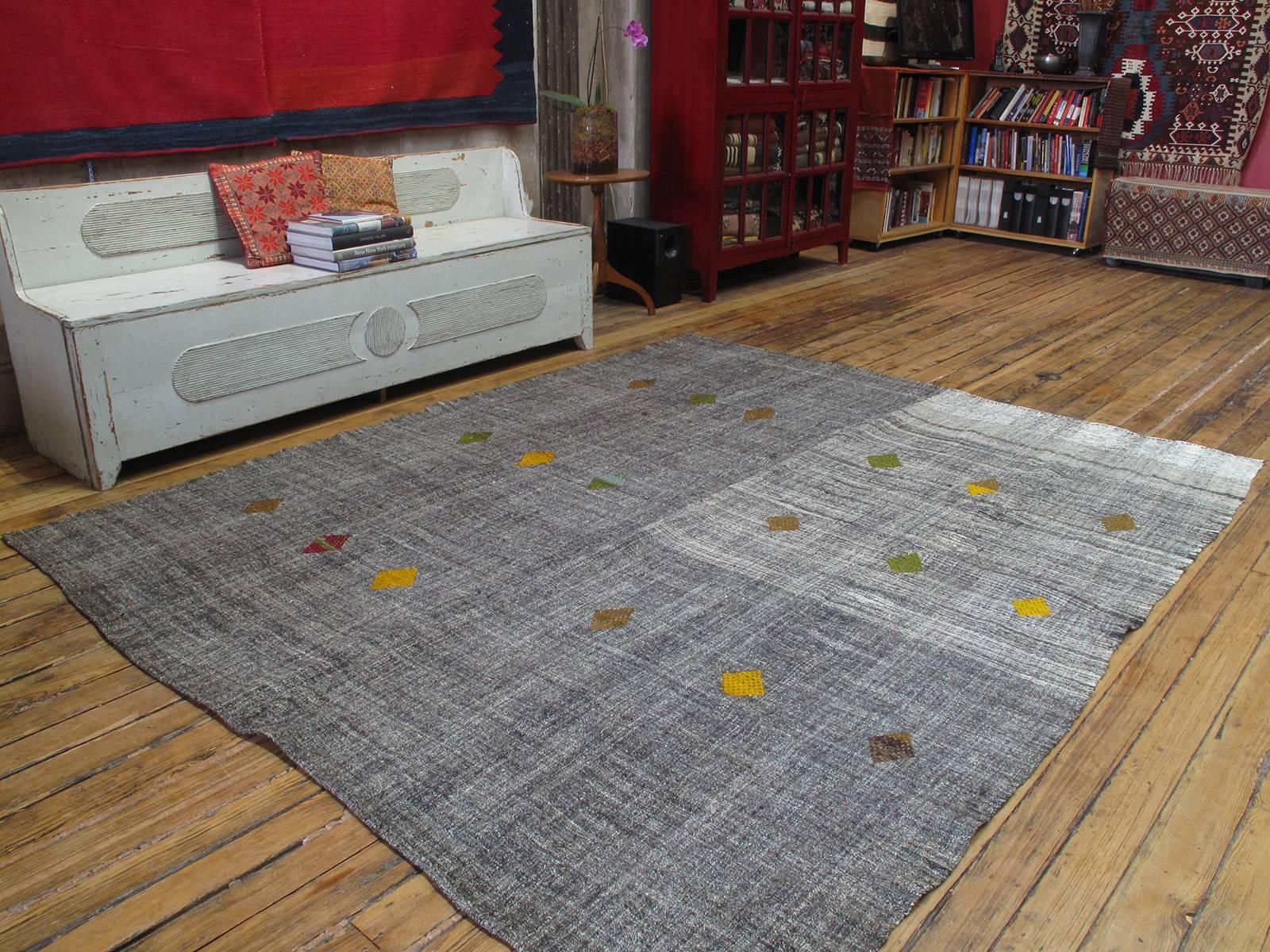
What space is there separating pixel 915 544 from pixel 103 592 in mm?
1813

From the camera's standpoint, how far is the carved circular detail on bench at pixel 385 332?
10.8 ft

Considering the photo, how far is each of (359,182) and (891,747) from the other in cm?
272

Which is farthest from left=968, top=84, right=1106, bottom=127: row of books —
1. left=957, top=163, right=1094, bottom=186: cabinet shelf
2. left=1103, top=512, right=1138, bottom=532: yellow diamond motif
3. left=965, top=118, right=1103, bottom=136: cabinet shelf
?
left=1103, top=512, right=1138, bottom=532: yellow diamond motif

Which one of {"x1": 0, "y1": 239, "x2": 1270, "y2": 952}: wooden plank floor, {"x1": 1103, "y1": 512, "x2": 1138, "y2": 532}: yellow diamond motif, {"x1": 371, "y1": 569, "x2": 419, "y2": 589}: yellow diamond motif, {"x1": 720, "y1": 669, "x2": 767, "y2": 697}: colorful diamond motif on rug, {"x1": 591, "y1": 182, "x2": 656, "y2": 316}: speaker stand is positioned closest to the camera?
{"x1": 0, "y1": 239, "x2": 1270, "y2": 952}: wooden plank floor

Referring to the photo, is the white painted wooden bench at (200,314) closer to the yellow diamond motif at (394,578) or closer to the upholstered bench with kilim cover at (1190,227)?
the yellow diamond motif at (394,578)

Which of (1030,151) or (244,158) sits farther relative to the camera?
(1030,151)

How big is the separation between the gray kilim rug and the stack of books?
53 cm

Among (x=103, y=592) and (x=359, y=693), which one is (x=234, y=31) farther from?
(x=359, y=693)

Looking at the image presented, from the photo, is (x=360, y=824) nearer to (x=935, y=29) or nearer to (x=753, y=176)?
(x=753, y=176)

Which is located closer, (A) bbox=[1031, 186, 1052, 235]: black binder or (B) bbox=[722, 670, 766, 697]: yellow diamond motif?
(B) bbox=[722, 670, 766, 697]: yellow diamond motif

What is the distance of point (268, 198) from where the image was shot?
333 centimetres

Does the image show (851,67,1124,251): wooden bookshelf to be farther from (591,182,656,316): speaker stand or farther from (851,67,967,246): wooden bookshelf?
(591,182,656,316): speaker stand

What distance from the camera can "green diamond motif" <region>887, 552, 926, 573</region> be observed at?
235 centimetres

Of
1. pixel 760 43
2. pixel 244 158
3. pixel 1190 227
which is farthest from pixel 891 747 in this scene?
pixel 1190 227
